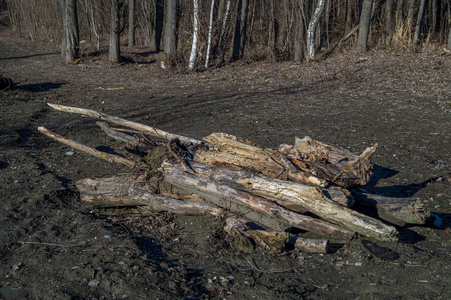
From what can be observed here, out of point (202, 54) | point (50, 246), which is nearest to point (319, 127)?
point (50, 246)

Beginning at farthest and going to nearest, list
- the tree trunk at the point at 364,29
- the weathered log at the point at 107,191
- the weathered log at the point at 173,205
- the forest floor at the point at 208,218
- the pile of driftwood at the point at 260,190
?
1. the tree trunk at the point at 364,29
2. the weathered log at the point at 107,191
3. the weathered log at the point at 173,205
4. the pile of driftwood at the point at 260,190
5. the forest floor at the point at 208,218

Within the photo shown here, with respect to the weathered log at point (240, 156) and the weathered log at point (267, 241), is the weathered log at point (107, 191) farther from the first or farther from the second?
the weathered log at point (267, 241)

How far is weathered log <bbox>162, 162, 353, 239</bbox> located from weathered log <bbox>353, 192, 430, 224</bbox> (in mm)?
624

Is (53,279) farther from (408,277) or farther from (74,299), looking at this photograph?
(408,277)

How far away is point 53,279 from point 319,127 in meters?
Answer: 6.04

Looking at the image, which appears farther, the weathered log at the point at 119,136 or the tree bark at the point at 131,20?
the tree bark at the point at 131,20

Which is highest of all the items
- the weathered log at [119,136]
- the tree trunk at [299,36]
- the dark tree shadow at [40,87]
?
the tree trunk at [299,36]

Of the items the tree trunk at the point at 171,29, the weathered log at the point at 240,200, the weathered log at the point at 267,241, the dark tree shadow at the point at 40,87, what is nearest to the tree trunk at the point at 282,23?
the tree trunk at the point at 171,29

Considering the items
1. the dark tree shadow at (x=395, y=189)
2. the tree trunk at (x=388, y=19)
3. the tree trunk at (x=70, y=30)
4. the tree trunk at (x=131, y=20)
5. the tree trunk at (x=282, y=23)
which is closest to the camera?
the dark tree shadow at (x=395, y=189)

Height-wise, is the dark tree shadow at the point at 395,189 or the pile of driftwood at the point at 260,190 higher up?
the pile of driftwood at the point at 260,190

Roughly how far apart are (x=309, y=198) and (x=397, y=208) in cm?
100

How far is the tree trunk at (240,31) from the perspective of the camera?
1608 cm

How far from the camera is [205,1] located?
48.3ft

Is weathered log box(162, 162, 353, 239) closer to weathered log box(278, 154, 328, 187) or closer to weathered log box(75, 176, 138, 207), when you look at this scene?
weathered log box(278, 154, 328, 187)
